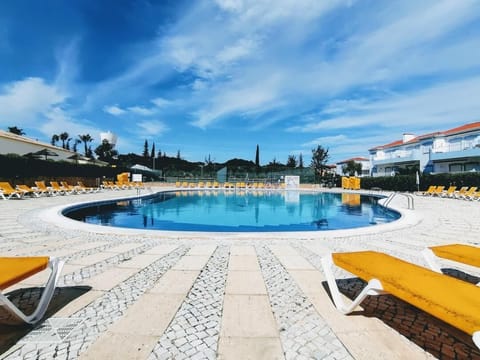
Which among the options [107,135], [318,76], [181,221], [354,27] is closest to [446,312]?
[181,221]

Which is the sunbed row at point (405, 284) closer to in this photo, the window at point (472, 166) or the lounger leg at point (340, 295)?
the lounger leg at point (340, 295)

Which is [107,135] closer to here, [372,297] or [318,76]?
[318,76]

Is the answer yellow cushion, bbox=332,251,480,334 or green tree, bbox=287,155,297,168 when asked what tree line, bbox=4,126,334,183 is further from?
yellow cushion, bbox=332,251,480,334

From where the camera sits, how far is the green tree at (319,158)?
36062mm

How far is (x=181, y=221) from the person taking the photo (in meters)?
9.52

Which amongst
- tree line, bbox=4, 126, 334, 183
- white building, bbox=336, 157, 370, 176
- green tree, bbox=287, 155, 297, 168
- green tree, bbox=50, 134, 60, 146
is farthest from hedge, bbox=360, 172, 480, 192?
green tree, bbox=50, 134, 60, 146

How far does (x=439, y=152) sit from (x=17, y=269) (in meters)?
32.8

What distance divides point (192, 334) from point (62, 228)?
5165 millimetres

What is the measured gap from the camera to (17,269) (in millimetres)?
1798

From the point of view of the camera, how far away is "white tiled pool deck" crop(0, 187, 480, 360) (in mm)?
1599

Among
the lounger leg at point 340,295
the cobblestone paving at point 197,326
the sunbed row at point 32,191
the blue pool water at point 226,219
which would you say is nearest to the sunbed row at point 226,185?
the sunbed row at point 32,191

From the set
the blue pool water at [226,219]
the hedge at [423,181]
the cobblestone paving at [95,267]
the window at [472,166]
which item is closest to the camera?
the cobblestone paving at [95,267]

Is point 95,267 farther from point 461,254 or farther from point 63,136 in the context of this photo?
point 63,136

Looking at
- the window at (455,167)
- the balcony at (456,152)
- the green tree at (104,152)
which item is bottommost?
the window at (455,167)
